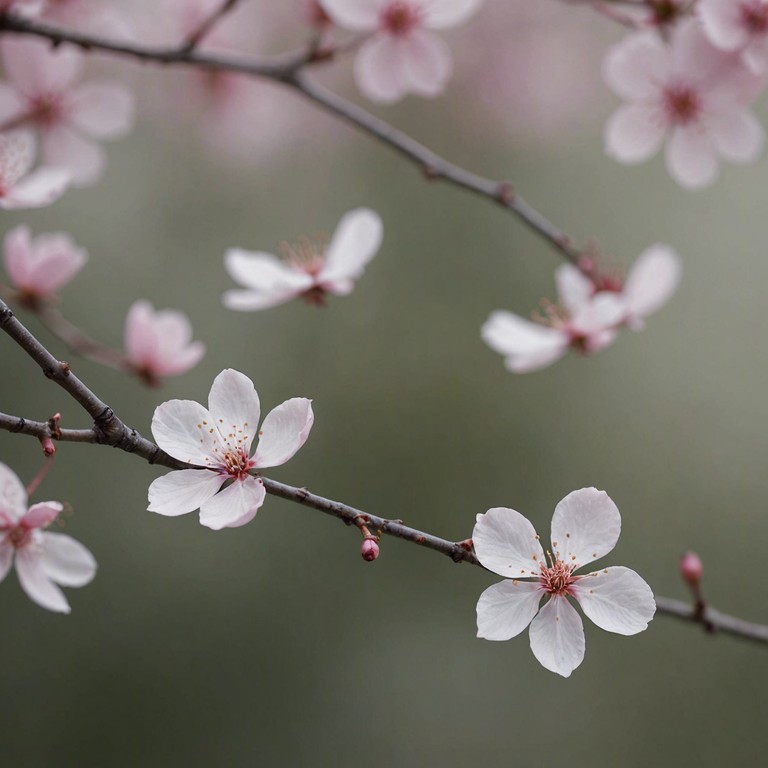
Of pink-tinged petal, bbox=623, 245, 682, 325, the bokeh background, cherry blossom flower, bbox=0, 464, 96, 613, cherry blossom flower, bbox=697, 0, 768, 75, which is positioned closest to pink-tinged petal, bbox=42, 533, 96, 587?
cherry blossom flower, bbox=0, 464, 96, 613

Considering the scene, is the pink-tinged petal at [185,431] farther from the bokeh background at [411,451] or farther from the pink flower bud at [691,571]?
the bokeh background at [411,451]

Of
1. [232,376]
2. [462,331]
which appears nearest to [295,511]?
[462,331]

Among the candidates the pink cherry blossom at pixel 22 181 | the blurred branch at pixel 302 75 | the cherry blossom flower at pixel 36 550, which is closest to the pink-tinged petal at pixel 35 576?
the cherry blossom flower at pixel 36 550

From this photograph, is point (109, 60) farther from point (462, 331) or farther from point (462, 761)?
point (462, 761)

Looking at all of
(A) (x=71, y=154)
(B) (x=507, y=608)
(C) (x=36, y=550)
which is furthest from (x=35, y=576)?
(A) (x=71, y=154)

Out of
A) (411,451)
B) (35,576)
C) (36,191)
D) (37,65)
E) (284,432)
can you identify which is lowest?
(35,576)

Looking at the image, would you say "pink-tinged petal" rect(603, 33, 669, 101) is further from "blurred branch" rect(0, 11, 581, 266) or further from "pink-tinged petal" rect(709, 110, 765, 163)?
"blurred branch" rect(0, 11, 581, 266)

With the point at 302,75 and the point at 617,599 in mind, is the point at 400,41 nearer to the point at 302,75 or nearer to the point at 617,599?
the point at 302,75
